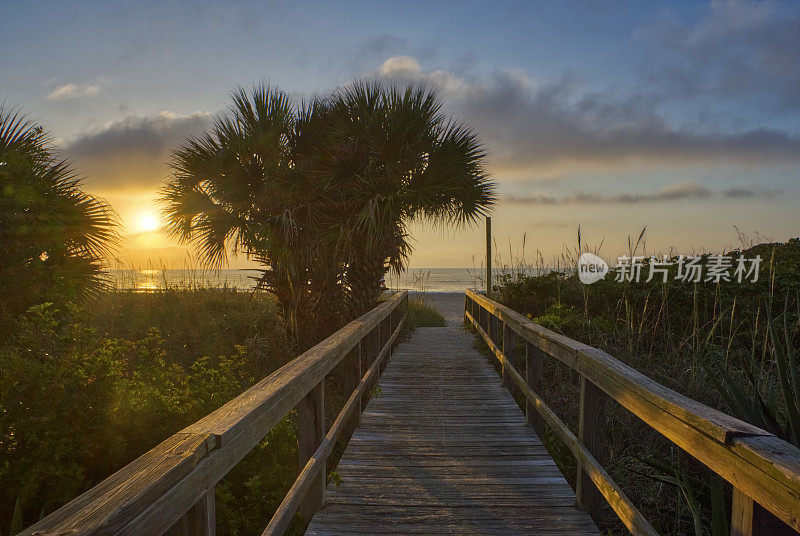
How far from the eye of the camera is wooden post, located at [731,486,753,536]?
1.48 metres

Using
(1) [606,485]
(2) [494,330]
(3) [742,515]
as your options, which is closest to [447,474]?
(1) [606,485]

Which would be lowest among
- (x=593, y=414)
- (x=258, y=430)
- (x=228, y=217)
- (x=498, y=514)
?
(x=498, y=514)

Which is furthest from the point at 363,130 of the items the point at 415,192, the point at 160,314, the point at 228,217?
the point at 160,314

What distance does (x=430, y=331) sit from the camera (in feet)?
40.3

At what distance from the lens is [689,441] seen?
1842 millimetres

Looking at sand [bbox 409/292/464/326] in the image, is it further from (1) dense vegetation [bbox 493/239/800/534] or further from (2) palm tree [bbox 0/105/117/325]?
(2) palm tree [bbox 0/105/117/325]

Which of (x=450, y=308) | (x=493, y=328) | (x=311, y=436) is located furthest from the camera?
(x=450, y=308)

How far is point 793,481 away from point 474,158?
9578 millimetres

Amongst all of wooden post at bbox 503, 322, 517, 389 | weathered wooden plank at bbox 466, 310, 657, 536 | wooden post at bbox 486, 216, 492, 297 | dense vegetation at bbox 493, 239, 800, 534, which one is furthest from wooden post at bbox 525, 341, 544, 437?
wooden post at bbox 486, 216, 492, 297

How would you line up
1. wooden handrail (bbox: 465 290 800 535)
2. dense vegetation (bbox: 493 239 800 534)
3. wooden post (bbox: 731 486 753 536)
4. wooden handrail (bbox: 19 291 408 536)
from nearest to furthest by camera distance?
wooden handrail (bbox: 19 291 408 536)
wooden handrail (bbox: 465 290 800 535)
wooden post (bbox: 731 486 753 536)
dense vegetation (bbox: 493 239 800 534)

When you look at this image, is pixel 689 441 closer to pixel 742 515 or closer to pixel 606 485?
pixel 742 515

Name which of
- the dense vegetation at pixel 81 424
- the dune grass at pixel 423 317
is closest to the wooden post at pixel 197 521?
the dense vegetation at pixel 81 424

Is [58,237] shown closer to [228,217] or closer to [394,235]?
[228,217]

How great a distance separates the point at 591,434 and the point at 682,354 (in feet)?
15.5
